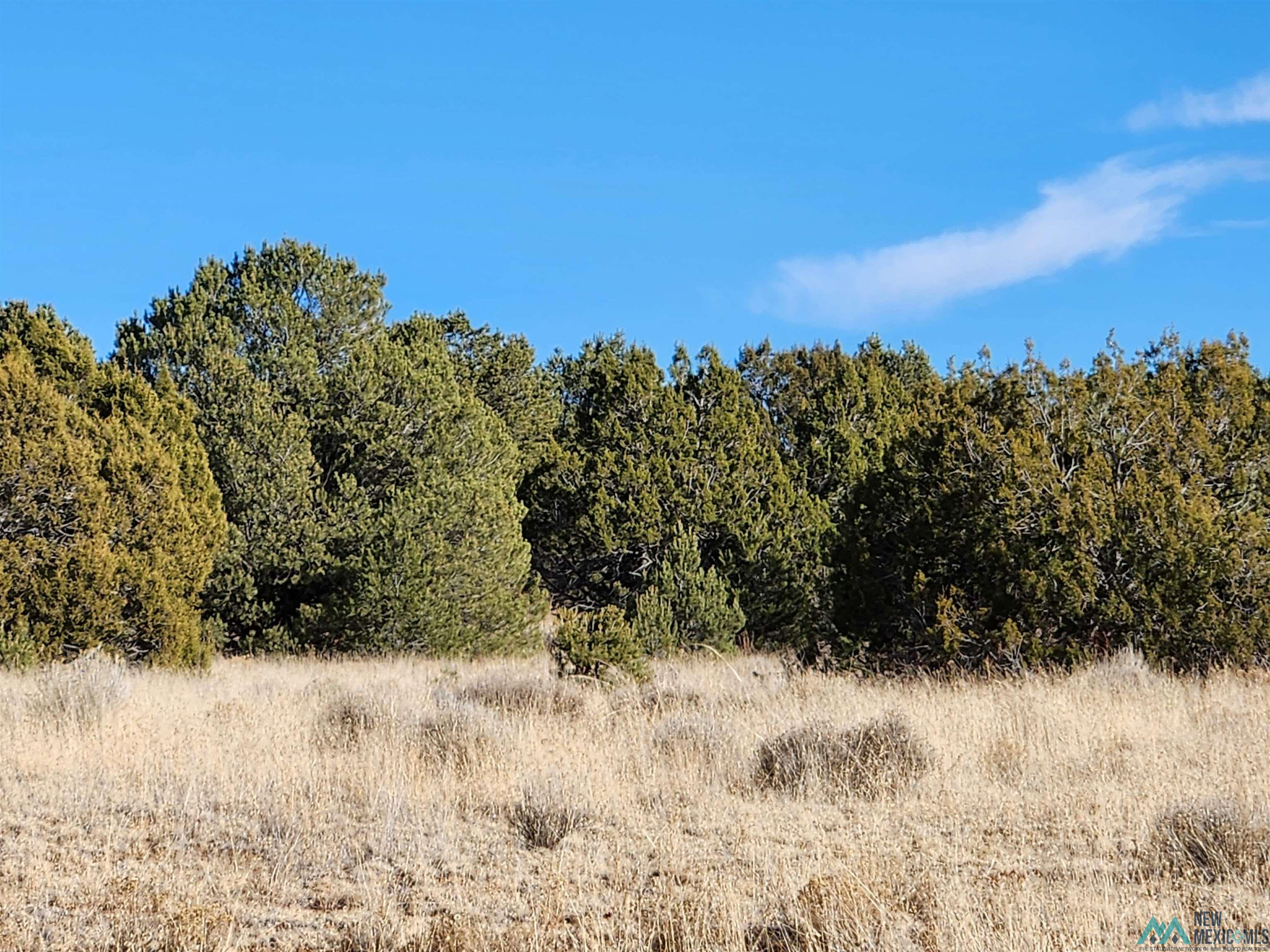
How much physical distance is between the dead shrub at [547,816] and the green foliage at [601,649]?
5.74 metres

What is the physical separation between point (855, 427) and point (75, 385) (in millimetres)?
17376

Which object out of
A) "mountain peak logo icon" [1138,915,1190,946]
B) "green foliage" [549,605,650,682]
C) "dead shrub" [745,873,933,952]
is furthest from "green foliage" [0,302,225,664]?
"mountain peak logo icon" [1138,915,1190,946]

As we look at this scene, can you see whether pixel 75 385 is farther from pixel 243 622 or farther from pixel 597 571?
pixel 597 571

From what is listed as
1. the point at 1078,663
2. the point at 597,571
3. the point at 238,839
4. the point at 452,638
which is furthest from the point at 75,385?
the point at 1078,663

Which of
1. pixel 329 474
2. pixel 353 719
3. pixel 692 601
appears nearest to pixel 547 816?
pixel 353 719

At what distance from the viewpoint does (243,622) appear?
21.8 metres

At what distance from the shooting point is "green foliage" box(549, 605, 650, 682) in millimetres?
12945

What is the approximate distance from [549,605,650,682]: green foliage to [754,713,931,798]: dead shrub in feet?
15.4

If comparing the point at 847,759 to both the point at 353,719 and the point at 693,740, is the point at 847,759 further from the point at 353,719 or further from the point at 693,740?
the point at 353,719

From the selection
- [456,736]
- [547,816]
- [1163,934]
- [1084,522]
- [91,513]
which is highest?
[91,513]

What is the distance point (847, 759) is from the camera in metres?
7.82

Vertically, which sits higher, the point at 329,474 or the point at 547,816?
the point at 329,474

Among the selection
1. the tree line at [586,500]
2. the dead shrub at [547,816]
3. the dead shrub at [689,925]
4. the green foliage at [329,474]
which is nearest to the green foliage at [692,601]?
the tree line at [586,500]

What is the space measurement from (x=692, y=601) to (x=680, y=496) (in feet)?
8.15
